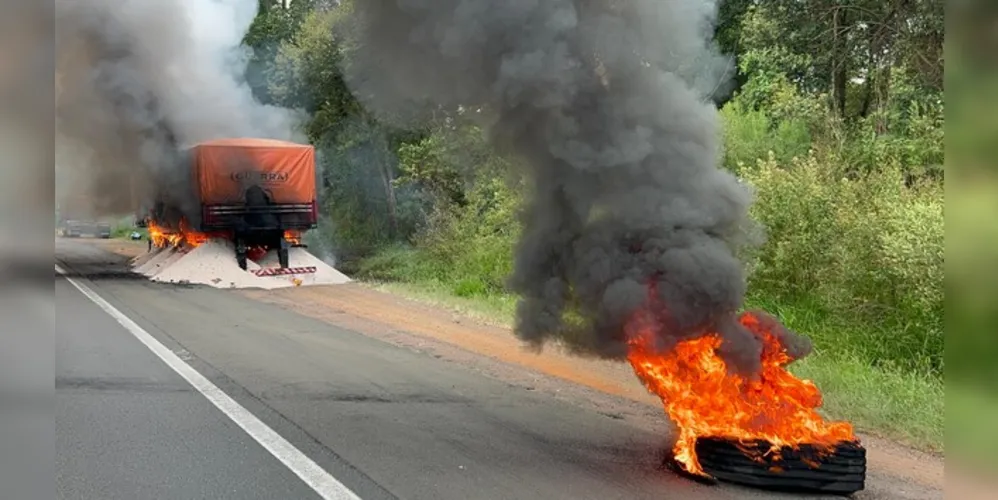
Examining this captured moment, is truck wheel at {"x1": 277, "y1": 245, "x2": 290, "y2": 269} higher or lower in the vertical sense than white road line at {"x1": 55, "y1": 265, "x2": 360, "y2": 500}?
higher

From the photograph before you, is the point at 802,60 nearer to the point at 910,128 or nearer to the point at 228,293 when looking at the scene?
the point at 910,128

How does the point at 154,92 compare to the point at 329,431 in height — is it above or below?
above

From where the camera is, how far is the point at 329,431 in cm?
636

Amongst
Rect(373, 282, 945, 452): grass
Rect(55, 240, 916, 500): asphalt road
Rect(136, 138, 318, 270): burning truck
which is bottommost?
Rect(55, 240, 916, 500): asphalt road

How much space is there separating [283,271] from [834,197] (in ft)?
41.9

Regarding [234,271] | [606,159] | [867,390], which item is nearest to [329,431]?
[606,159]

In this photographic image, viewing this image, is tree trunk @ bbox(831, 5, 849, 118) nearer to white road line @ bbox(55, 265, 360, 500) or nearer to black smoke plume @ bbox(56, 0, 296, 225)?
white road line @ bbox(55, 265, 360, 500)

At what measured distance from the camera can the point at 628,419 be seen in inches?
273

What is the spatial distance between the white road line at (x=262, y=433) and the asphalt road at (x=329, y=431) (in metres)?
0.05

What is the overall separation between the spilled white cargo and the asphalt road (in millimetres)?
8532

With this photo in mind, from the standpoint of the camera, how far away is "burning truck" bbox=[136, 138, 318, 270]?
2017cm

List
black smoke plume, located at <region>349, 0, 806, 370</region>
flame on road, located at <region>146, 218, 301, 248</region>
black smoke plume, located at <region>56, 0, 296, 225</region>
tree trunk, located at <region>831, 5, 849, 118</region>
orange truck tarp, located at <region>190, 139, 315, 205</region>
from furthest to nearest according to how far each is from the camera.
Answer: flame on road, located at <region>146, 218, 301, 248</region>
black smoke plume, located at <region>56, 0, 296, 225</region>
orange truck tarp, located at <region>190, 139, 315, 205</region>
tree trunk, located at <region>831, 5, 849, 118</region>
black smoke plume, located at <region>349, 0, 806, 370</region>

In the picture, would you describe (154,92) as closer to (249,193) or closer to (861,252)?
(249,193)

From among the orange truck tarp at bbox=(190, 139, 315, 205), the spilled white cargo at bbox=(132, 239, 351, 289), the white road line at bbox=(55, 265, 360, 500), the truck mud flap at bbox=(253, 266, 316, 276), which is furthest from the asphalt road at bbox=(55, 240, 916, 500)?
the orange truck tarp at bbox=(190, 139, 315, 205)
